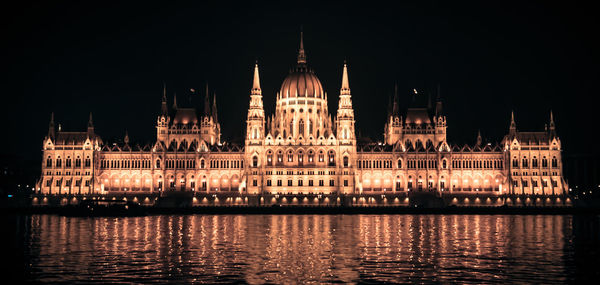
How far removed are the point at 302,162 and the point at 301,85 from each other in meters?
19.3

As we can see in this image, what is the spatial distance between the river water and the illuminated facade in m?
56.6

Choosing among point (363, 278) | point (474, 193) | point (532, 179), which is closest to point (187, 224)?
point (363, 278)

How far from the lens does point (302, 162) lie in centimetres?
15550

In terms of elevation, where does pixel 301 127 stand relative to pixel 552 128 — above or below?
above

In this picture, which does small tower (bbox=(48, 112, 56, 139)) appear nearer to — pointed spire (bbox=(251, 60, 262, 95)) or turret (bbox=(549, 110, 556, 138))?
pointed spire (bbox=(251, 60, 262, 95))

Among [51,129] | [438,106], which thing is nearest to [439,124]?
[438,106]

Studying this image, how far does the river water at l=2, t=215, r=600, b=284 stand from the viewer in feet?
172

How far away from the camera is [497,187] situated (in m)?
156

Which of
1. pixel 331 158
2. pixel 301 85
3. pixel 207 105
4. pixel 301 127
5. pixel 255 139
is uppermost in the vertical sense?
pixel 301 85

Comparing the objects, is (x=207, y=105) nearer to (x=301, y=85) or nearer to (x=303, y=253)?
(x=301, y=85)

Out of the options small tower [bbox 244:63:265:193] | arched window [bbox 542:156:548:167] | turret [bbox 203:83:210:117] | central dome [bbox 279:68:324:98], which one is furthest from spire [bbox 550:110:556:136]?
turret [bbox 203:83:210:117]

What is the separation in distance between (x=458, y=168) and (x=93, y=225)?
264 feet

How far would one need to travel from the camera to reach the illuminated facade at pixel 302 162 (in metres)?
154

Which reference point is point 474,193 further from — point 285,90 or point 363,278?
point 363,278
